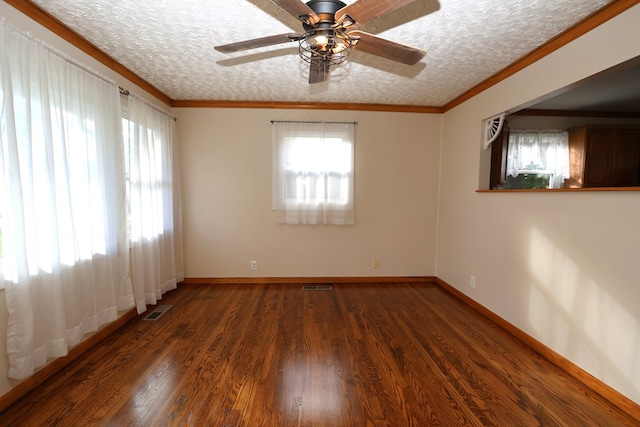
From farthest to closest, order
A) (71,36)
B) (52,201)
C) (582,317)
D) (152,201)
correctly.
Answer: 1. (152,201)
2. (71,36)
3. (582,317)
4. (52,201)

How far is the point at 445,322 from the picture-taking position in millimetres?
2533

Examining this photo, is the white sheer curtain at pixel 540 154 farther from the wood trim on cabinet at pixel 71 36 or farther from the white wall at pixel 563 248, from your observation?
the wood trim on cabinet at pixel 71 36

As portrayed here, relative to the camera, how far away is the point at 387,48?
5.14ft

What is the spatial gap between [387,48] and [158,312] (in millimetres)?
3255

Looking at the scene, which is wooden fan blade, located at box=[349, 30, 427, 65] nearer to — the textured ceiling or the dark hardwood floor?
the textured ceiling

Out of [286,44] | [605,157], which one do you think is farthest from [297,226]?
[605,157]

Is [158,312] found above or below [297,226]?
below

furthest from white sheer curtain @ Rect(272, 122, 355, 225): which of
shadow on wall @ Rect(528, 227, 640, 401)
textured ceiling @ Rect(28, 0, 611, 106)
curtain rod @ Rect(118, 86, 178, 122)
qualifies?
shadow on wall @ Rect(528, 227, 640, 401)

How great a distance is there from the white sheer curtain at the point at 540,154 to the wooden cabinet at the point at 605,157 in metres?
0.09

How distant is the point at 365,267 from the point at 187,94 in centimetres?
333

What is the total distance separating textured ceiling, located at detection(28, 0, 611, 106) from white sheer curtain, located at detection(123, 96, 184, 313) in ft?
1.64

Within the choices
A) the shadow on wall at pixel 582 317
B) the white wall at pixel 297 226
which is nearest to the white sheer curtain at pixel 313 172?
the white wall at pixel 297 226

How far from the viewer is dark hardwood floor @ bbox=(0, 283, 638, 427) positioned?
4.74 ft

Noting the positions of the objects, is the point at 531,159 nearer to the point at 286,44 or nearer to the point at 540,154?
the point at 540,154
